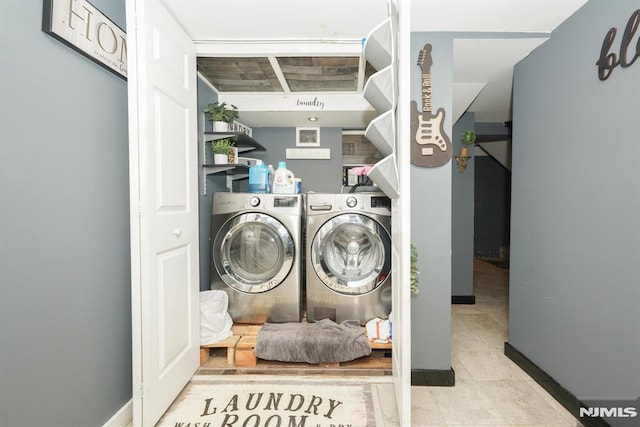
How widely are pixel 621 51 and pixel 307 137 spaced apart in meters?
2.25

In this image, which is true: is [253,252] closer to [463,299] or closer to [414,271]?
[414,271]

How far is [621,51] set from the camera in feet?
4.21

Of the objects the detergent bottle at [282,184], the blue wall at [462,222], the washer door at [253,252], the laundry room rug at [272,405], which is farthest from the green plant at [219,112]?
the blue wall at [462,222]

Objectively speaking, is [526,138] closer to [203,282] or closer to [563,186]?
[563,186]

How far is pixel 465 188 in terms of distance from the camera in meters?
3.45

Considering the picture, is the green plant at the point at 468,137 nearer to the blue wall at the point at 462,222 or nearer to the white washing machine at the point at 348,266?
A: the blue wall at the point at 462,222

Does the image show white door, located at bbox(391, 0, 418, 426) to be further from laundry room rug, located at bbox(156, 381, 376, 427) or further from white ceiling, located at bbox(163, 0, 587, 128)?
laundry room rug, located at bbox(156, 381, 376, 427)

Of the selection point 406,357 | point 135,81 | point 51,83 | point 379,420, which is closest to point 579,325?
point 406,357

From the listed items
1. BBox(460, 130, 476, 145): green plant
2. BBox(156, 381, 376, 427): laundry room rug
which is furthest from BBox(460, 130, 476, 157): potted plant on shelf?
BBox(156, 381, 376, 427): laundry room rug

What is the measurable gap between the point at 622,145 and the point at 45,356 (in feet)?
8.18

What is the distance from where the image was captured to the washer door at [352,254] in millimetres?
2148

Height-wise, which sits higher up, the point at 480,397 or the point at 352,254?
the point at 352,254

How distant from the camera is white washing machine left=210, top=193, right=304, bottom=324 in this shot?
2.18 m

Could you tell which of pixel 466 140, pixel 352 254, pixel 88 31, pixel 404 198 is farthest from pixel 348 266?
pixel 466 140
